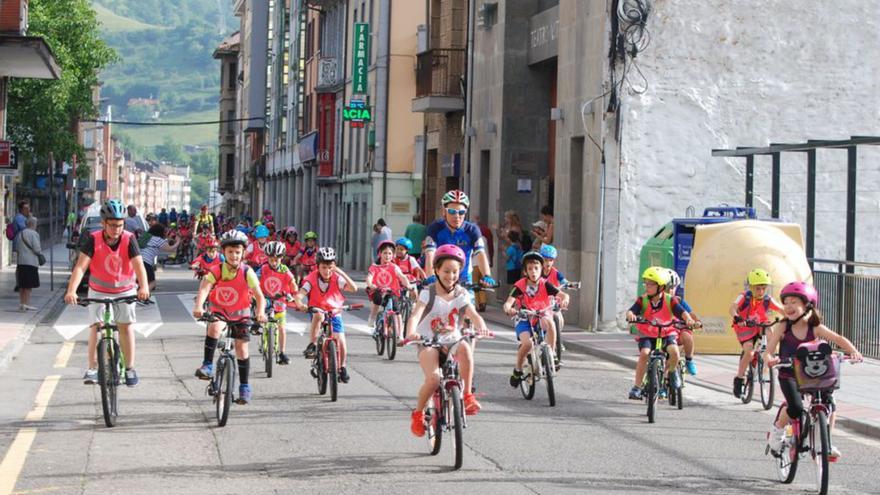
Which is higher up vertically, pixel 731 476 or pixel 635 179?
pixel 635 179

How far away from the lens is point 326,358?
14.7m

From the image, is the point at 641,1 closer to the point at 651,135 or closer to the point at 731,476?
the point at 651,135

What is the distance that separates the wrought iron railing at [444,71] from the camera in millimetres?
39125

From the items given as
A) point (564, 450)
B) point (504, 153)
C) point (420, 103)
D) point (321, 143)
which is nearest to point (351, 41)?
point (321, 143)

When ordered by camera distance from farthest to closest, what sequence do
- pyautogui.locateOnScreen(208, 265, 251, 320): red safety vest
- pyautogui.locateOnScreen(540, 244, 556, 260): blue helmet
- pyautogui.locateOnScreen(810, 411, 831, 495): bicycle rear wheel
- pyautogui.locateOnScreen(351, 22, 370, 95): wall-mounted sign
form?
1. pyautogui.locateOnScreen(351, 22, 370, 95): wall-mounted sign
2. pyautogui.locateOnScreen(540, 244, 556, 260): blue helmet
3. pyautogui.locateOnScreen(208, 265, 251, 320): red safety vest
4. pyautogui.locateOnScreen(810, 411, 831, 495): bicycle rear wheel

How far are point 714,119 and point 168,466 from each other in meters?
16.9

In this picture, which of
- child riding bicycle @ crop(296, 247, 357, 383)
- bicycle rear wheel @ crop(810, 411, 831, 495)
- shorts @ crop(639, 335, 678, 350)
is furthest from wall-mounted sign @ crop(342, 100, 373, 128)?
bicycle rear wheel @ crop(810, 411, 831, 495)

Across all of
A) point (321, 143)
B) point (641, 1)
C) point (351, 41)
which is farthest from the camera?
point (321, 143)

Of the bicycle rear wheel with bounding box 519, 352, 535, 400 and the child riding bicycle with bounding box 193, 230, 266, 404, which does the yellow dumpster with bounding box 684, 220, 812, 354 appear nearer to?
the bicycle rear wheel with bounding box 519, 352, 535, 400

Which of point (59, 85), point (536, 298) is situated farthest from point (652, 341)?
point (59, 85)

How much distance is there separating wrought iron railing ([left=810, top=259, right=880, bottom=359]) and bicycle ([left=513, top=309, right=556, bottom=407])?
628 cm

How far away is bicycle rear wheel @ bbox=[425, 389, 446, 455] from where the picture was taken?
35.1ft

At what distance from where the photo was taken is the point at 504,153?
32.3m

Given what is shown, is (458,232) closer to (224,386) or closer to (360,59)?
(224,386)
